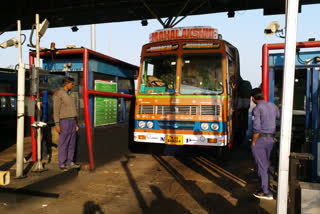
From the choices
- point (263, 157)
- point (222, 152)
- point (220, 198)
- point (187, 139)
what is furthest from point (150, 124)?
point (263, 157)

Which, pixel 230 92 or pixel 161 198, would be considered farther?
pixel 230 92

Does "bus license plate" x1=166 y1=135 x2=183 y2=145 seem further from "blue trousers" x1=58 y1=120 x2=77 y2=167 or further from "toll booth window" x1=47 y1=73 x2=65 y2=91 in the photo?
"toll booth window" x1=47 y1=73 x2=65 y2=91

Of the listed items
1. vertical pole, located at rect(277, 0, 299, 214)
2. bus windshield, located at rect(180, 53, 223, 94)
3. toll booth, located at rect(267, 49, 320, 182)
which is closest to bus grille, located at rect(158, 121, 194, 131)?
bus windshield, located at rect(180, 53, 223, 94)

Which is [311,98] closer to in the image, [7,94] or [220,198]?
[220,198]

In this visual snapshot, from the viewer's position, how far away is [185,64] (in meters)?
7.00

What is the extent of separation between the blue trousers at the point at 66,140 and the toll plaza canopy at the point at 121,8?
6.73m

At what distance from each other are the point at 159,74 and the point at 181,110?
1.22 meters

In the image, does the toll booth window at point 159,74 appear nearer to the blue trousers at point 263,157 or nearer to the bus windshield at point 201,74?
the bus windshield at point 201,74

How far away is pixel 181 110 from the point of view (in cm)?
684

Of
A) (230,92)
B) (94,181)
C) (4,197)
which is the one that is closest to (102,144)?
(94,181)

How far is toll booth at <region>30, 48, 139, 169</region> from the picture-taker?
6.32m

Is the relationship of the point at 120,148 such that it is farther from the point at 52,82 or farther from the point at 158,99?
the point at 52,82

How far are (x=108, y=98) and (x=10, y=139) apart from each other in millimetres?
4798

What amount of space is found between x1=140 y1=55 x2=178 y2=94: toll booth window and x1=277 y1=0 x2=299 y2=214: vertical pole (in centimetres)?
431
